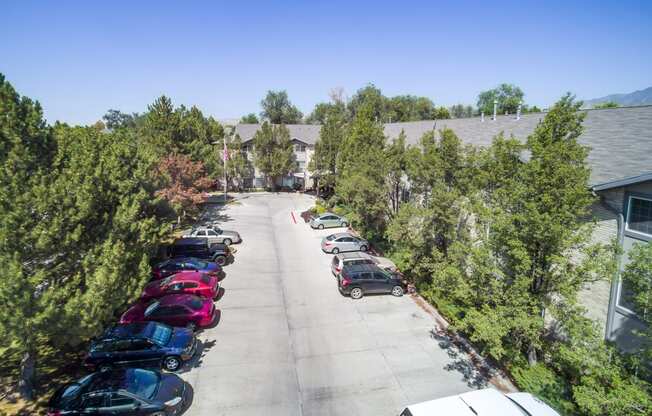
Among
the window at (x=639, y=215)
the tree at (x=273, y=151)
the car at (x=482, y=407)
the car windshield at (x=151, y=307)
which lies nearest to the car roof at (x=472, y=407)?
the car at (x=482, y=407)

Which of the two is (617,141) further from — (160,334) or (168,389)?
(160,334)

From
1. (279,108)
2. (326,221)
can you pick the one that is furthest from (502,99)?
(326,221)

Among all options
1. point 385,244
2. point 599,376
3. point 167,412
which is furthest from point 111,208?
point 385,244

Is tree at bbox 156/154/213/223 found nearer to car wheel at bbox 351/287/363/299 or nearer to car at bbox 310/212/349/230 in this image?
car at bbox 310/212/349/230

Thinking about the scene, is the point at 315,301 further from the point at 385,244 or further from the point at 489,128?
the point at 489,128

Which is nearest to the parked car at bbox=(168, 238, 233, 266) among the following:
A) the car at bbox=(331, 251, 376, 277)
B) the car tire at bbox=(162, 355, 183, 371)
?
the car at bbox=(331, 251, 376, 277)
